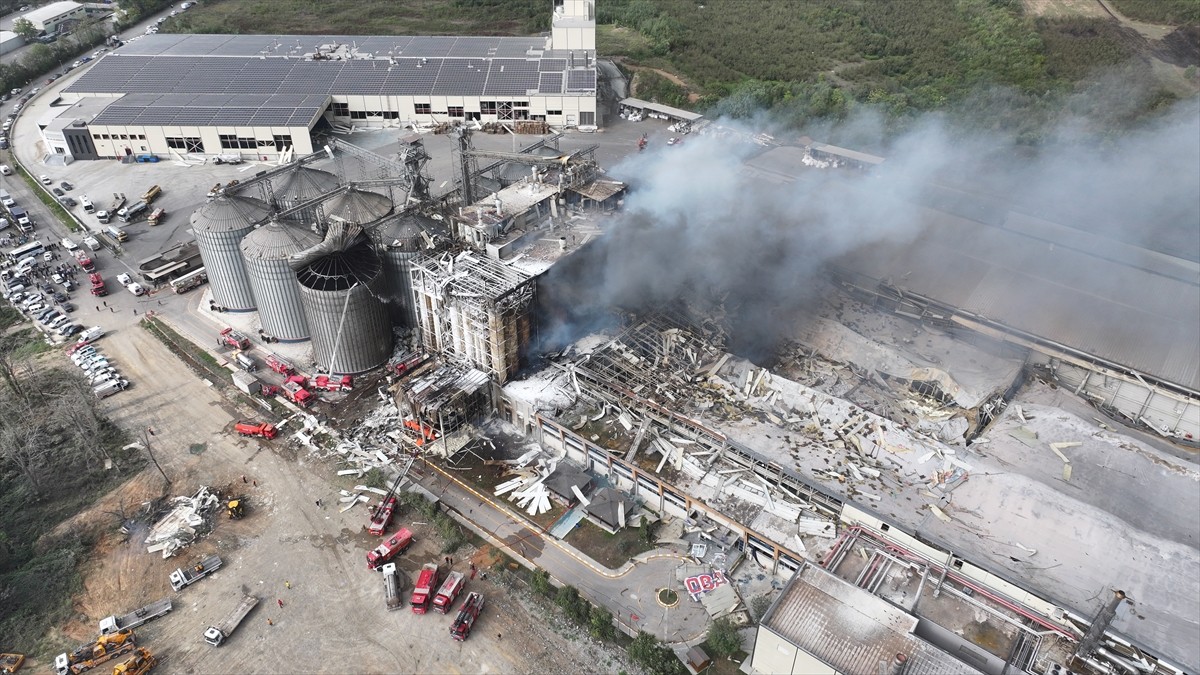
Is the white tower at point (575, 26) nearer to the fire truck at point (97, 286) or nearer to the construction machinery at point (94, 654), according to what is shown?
the fire truck at point (97, 286)

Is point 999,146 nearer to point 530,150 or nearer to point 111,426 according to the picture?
point 530,150

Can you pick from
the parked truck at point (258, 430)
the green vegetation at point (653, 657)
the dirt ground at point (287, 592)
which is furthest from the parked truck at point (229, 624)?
the green vegetation at point (653, 657)

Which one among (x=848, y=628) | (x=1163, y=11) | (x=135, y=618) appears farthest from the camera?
(x=1163, y=11)

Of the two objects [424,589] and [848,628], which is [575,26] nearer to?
[424,589]

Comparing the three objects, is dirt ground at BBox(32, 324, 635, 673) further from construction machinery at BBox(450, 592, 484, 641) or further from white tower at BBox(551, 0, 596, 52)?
white tower at BBox(551, 0, 596, 52)

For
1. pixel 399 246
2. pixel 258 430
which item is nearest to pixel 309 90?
pixel 399 246

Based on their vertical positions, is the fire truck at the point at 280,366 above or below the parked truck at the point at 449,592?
above
